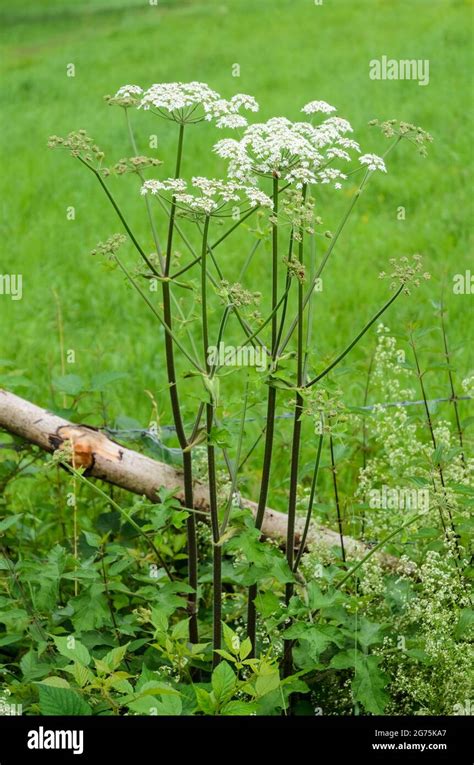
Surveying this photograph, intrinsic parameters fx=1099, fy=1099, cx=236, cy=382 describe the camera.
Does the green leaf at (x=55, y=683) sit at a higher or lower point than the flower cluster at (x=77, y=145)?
lower

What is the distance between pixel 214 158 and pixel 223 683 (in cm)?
780

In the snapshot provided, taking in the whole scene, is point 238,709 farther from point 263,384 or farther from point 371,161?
point 371,161

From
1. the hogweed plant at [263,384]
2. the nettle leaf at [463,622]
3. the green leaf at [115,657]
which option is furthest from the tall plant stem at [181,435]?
the nettle leaf at [463,622]

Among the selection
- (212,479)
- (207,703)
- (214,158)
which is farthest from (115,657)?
(214,158)

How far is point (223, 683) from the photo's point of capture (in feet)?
9.95

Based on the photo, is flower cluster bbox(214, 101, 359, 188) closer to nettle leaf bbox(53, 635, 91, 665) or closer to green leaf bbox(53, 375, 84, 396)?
nettle leaf bbox(53, 635, 91, 665)

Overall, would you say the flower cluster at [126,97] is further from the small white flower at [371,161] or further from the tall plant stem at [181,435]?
the small white flower at [371,161]

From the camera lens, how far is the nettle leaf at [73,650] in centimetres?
309

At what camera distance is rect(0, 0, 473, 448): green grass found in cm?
719

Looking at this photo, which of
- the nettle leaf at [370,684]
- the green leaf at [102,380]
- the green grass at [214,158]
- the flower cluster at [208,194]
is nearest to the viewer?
the flower cluster at [208,194]

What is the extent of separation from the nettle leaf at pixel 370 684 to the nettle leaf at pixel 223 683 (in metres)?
0.46

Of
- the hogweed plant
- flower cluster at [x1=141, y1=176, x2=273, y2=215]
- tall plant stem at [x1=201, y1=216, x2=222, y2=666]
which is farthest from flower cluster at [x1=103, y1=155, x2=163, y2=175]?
tall plant stem at [x1=201, y1=216, x2=222, y2=666]

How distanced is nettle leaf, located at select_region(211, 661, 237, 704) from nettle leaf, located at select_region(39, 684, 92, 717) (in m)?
0.37
